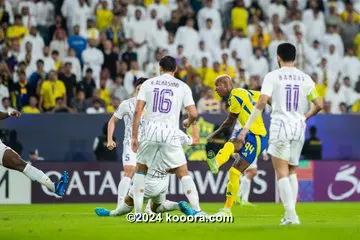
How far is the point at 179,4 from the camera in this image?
1292 inches

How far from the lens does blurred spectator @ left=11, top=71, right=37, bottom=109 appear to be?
1110 inches

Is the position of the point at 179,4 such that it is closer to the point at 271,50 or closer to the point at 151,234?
the point at 271,50

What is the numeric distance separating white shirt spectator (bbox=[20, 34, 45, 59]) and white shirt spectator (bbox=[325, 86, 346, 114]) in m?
8.09

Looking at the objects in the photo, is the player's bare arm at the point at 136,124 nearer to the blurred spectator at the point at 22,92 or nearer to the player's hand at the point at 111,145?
the player's hand at the point at 111,145

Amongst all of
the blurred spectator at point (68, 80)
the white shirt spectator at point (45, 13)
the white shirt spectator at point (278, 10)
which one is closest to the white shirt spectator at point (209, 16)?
the white shirt spectator at point (278, 10)

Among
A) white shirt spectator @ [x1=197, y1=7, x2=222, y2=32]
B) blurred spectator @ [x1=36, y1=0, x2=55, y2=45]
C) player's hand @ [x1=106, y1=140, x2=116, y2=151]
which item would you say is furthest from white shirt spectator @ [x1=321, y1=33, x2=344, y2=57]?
player's hand @ [x1=106, y1=140, x2=116, y2=151]

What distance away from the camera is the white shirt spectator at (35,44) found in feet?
98.4

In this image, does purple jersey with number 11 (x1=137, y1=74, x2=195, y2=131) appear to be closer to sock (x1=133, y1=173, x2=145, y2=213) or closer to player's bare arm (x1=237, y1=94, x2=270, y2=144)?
sock (x1=133, y1=173, x2=145, y2=213)

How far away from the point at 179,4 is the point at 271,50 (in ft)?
10.3

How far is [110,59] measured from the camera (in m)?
30.4

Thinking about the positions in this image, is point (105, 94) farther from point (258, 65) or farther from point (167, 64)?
point (167, 64)

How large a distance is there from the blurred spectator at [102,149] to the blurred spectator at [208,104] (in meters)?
2.76

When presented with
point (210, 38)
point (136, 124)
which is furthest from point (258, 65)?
point (136, 124)

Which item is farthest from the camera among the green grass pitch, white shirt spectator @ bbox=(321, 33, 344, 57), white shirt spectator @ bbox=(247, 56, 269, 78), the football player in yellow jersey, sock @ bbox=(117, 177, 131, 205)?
white shirt spectator @ bbox=(321, 33, 344, 57)
